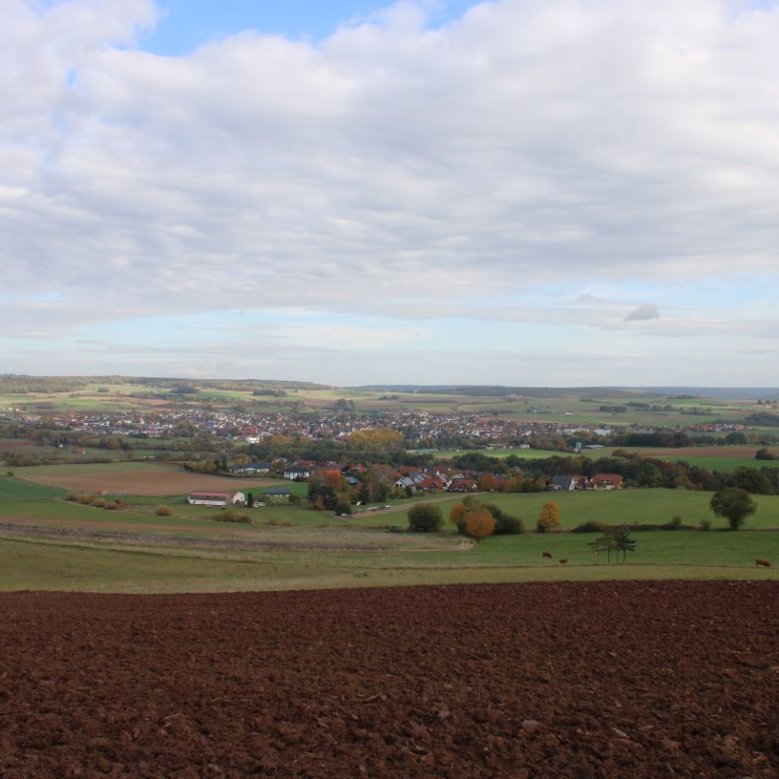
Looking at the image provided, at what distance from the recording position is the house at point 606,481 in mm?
78625

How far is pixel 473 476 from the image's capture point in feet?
293

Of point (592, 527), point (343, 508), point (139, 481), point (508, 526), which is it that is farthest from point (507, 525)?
point (139, 481)

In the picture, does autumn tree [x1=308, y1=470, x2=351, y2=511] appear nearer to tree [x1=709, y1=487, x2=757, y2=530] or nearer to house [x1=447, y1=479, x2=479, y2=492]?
house [x1=447, y1=479, x2=479, y2=492]

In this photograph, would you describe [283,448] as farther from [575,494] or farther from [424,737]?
[424,737]

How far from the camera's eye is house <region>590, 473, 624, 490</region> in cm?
7862

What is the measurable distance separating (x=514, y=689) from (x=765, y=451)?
275 ft

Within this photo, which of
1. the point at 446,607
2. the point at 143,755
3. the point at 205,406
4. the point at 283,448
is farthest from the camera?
the point at 205,406

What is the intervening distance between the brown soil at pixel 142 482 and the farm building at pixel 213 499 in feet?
7.04

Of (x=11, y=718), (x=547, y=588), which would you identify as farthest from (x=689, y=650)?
(x=11, y=718)

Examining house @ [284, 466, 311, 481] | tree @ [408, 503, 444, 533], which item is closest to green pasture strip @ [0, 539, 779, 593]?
tree @ [408, 503, 444, 533]

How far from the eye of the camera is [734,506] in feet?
153

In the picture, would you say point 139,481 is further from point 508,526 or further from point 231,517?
point 508,526

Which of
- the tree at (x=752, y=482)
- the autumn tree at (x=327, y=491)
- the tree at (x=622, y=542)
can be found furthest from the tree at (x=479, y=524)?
the tree at (x=752, y=482)

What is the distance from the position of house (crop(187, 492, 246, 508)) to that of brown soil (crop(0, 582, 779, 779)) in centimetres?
5240
